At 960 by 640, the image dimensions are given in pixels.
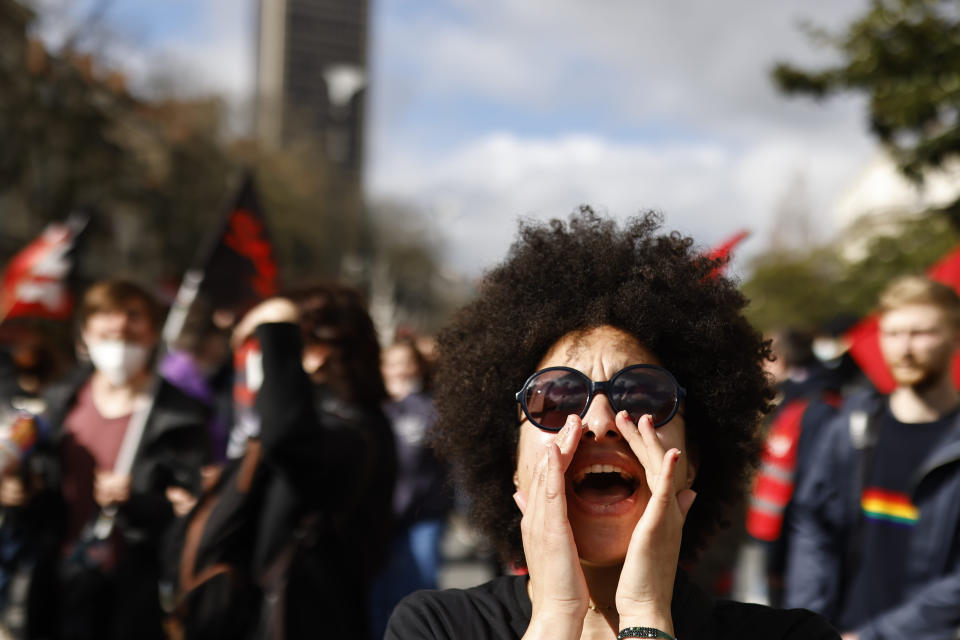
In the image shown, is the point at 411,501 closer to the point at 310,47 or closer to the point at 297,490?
the point at 297,490

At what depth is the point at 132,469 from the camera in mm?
4359

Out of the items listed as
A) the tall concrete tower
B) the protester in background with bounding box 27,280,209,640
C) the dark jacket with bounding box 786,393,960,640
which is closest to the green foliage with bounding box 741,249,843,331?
the dark jacket with bounding box 786,393,960,640

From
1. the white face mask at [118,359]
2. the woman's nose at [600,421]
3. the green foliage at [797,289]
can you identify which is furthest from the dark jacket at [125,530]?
the green foliage at [797,289]

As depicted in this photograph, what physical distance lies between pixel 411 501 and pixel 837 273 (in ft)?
83.6

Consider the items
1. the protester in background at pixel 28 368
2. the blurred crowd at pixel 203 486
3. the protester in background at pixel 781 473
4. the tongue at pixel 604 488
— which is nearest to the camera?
the tongue at pixel 604 488

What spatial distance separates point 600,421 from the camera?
75.9 inches

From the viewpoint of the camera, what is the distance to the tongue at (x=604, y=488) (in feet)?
6.15

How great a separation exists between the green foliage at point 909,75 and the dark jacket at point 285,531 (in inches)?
408

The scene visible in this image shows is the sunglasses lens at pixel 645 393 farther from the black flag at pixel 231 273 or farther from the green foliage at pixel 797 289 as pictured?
the green foliage at pixel 797 289

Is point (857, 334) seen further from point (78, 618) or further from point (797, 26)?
point (797, 26)

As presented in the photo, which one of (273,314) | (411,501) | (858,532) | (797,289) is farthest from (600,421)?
(797,289)

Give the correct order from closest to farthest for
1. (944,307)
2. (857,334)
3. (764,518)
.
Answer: (944,307)
(764,518)
(857,334)

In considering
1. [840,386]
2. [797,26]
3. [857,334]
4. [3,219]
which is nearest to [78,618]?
[840,386]

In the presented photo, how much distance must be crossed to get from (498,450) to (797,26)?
41.7ft
